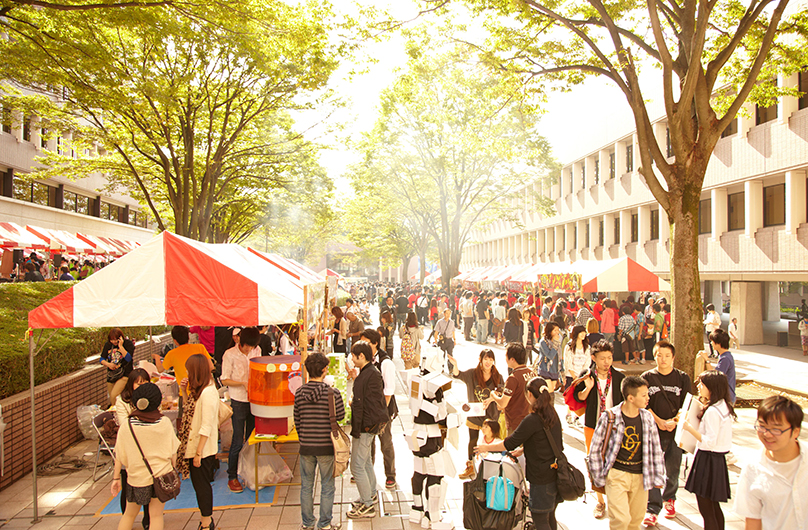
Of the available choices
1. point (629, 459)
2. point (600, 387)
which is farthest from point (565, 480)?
point (600, 387)

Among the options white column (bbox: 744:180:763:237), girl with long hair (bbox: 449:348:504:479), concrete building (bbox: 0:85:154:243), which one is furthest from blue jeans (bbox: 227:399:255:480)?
white column (bbox: 744:180:763:237)

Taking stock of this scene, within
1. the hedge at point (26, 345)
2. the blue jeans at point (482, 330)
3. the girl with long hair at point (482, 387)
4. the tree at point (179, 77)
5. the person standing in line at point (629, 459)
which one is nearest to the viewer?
the person standing in line at point (629, 459)

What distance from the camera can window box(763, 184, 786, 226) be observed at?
647 inches

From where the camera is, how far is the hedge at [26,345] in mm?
6465

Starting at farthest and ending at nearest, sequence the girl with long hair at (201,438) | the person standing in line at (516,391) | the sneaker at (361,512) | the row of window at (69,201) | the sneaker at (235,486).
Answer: the row of window at (69,201)
the sneaker at (235,486)
the person standing in line at (516,391)
the sneaker at (361,512)
the girl with long hair at (201,438)

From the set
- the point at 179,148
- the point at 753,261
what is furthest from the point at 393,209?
the point at 753,261

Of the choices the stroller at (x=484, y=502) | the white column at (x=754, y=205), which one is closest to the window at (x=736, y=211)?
the white column at (x=754, y=205)

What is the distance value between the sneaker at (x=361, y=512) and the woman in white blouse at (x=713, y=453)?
2908mm

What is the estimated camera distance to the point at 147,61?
12469mm

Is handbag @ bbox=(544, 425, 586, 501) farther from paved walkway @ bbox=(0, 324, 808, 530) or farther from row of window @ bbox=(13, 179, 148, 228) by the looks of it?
row of window @ bbox=(13, 179, 148, 228)

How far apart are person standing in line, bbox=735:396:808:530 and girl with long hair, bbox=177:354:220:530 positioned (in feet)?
13.2

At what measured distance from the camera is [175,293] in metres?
5.49

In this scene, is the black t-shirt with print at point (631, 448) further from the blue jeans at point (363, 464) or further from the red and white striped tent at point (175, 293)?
the red and white striped tent at point (175, 293)

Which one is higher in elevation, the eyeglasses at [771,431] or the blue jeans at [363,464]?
the eyeglasses at [771,431]
